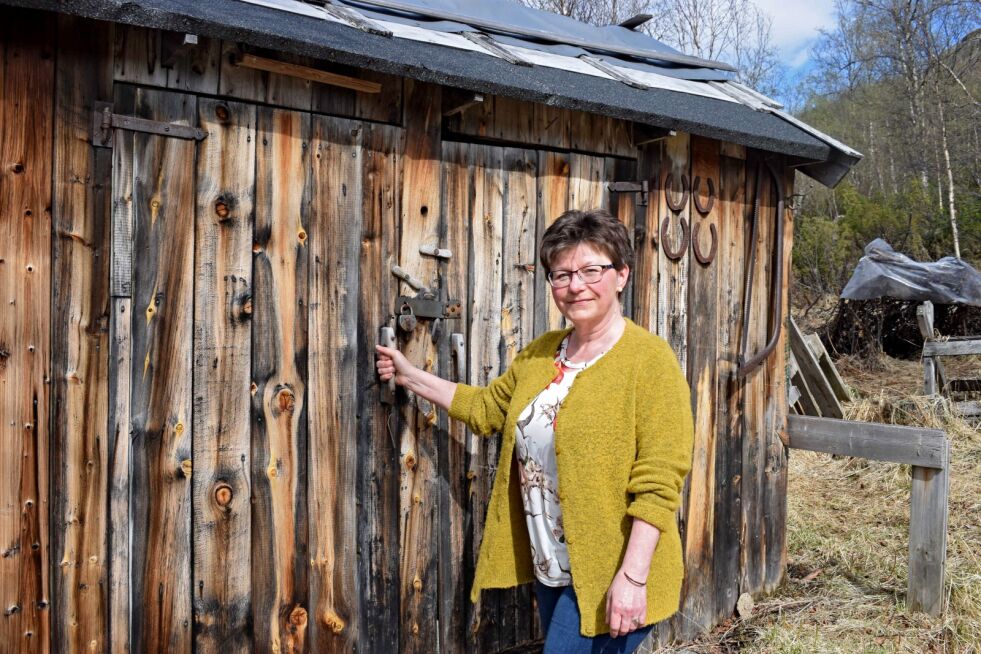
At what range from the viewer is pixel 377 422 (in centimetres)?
301

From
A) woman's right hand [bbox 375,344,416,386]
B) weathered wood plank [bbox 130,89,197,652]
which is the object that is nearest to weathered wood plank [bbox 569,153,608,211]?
woman's right hand [bbox 375,344,416,386]

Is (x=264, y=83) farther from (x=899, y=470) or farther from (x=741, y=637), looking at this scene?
(x=899, y=470)

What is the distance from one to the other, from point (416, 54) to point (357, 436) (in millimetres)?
1410

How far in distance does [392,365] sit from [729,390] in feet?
6.70

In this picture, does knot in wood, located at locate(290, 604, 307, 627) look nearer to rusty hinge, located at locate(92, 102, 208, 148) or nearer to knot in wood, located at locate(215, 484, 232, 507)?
knot in wood, located at locate(215, 484, 232, 507)

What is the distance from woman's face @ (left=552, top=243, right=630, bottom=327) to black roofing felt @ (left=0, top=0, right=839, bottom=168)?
86cm

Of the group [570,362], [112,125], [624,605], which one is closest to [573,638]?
[624,605]

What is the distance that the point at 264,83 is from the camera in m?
2.71

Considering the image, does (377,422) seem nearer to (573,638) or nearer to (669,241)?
(573,638)

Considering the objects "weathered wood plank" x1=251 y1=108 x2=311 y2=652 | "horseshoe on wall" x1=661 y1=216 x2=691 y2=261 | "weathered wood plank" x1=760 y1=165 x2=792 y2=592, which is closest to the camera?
"weathered wood plank" x1=251 y1=108 x2=311 y2=652

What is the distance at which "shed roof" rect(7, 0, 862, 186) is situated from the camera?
2.41m

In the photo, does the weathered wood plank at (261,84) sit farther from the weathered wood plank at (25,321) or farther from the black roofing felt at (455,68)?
the weathered wood plank at (25,321)

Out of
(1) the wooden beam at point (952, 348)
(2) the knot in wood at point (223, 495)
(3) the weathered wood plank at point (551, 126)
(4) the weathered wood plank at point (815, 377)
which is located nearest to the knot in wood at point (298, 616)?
(2) the knot in wood at point (223, 495)

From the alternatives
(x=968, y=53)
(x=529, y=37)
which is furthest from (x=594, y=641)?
(x=968, y=53)
